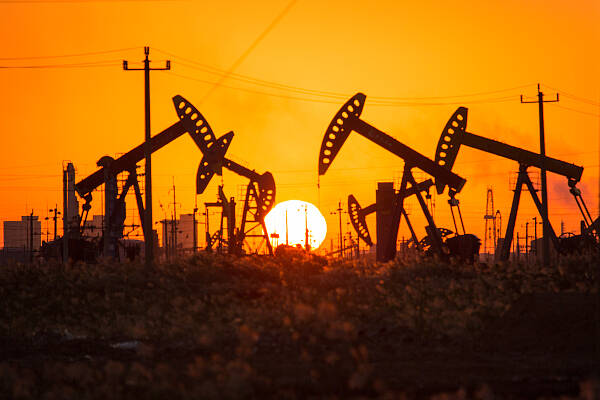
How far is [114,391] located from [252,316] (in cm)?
800

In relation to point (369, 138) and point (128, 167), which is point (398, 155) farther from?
point (128, 167)

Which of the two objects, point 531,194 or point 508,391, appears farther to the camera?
point 531,194

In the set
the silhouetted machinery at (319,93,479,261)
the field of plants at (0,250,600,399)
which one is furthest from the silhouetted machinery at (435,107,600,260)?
the field of plants at (0,250,600,399)

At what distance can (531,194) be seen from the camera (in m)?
41.6

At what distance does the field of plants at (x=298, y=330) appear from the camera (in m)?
14.5

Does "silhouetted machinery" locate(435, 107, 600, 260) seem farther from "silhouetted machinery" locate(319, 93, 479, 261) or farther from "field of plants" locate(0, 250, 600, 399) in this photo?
"field of plants" locate(0, 250, 600, 399)

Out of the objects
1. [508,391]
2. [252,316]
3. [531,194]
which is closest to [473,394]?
[508,391]

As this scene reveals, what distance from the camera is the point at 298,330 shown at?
20.1m

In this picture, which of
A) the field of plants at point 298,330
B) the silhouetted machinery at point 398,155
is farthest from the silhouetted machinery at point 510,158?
the field of plants at point 298,330

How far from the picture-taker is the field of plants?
14.5 m

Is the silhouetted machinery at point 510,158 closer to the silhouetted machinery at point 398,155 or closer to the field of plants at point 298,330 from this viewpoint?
the silhouetted machinery at point 398,155

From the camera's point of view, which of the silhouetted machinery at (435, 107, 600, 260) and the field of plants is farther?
the silhouetted machinery at (435, 107, 600, 260)

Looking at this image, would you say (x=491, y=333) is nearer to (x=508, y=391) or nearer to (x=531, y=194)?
(x=508, y=391)

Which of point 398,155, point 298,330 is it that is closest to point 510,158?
point 398,155
